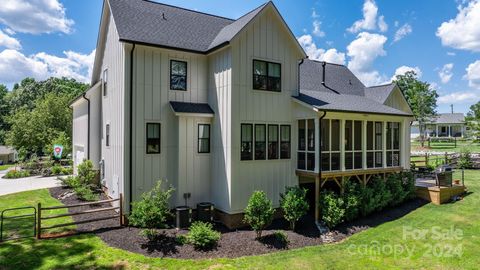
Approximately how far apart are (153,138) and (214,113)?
270 cm

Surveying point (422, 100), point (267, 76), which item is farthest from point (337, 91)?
point (422, 100)

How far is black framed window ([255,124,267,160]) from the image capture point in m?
12.4

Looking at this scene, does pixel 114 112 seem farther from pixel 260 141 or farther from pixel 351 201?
pixel 351 201

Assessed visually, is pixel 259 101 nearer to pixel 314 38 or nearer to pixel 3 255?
pixel 3 255

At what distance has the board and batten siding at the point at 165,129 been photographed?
38.3 ft

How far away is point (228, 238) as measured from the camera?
415 inches

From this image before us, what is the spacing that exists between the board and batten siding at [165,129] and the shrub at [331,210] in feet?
16.1

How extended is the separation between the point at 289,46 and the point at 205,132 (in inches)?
212

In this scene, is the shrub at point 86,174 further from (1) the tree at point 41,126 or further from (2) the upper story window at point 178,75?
(1) the tree at point 41,126

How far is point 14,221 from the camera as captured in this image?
1127 cm

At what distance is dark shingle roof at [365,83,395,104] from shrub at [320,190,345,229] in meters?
9.13

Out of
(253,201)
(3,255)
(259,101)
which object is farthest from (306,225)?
(3,255)

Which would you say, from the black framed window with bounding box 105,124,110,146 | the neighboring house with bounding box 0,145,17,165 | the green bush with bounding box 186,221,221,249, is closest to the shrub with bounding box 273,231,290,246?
the green bush with bounding box 186,221,221,249

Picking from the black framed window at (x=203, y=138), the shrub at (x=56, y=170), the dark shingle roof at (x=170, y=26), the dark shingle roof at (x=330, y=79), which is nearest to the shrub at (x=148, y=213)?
the black framed window at (x=203, y=138)
